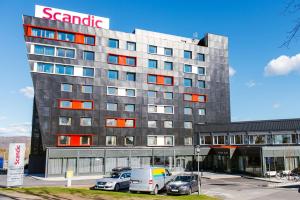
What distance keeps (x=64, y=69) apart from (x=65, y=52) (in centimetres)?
289

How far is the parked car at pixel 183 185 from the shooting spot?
27.4 meters

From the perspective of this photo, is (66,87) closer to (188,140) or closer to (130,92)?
(130,92)

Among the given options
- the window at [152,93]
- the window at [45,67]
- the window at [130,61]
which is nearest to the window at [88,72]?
the window at [45,67]

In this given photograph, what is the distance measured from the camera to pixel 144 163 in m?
54.6

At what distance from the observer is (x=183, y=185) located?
27.7 m

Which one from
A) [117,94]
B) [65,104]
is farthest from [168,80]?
[65,104]

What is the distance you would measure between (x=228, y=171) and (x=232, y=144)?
24.1 ft

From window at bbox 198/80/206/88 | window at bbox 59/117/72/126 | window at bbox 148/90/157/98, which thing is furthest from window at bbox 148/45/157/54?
window at bbox 59/117/72/126

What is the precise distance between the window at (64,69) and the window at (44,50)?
2.40 metres

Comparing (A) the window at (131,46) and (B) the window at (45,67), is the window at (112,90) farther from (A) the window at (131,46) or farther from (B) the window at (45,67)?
(B) the window at (45,67)

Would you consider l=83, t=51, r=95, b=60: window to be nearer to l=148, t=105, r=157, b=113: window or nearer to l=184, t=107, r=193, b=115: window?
l=148, t=105, r=157, b=113: window

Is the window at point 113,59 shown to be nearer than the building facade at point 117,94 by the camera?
No

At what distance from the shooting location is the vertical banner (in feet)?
87.5

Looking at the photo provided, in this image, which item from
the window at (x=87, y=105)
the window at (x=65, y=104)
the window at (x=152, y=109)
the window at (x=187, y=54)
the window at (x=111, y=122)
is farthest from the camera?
the window at (x=187, y=54)
